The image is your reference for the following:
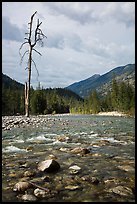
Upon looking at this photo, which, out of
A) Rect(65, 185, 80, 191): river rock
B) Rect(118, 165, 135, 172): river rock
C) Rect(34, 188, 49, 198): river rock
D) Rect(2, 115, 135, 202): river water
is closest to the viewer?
Rect(34, 188, 49, 198): river rock

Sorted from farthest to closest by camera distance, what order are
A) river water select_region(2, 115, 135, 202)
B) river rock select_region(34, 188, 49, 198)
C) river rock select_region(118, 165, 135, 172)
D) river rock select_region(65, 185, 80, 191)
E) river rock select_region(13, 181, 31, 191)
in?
river rock select_region(118, 165, 135, 172) → river rock select_region(65, 185, 80, 191) → river rock select_region(13, 181, 31, 191) → river water select_region(2, 115, 135, 202) → river rock select_region(34, 188, 49, 198)

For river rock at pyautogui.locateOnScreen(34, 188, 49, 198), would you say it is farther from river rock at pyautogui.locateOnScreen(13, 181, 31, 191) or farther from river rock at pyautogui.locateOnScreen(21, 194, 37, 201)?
river rock at pyautogui.locateOnScreen(13, 181, 31, 191)

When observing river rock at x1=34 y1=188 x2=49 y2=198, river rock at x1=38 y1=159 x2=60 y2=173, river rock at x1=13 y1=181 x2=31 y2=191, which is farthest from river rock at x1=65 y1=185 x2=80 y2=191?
river rock at x1=38 y1=159 x2=60 y2=173

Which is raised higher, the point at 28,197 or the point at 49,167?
the point at 49,167

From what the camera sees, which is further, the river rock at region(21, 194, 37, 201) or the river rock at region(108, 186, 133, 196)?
the river rock at region(108, 186, 133, 196)

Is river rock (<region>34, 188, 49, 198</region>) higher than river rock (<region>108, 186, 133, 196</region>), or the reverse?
river rock (<region>34, 188, 49, 198</region>)

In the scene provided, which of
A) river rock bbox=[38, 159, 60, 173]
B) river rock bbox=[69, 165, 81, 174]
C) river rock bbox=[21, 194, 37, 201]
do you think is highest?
river rock bbox=[38, 159, 60, 173]

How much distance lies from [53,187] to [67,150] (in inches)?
147

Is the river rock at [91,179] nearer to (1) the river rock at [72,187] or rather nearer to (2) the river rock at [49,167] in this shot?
(1) the river rock at [72,187]

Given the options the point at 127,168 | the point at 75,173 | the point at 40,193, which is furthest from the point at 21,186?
the point at 127,168

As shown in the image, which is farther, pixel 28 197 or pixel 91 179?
pixel 91 179

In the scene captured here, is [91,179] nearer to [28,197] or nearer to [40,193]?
[40,193]

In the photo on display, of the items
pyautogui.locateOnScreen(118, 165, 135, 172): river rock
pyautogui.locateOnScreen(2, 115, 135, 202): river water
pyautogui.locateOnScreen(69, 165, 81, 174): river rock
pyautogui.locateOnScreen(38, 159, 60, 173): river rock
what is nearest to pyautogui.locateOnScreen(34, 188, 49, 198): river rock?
pyautogui.locateOnScreen(2, 115, 135, 202): river water

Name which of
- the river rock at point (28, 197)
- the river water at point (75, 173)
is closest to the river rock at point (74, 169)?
the river water at point (75, 173)
